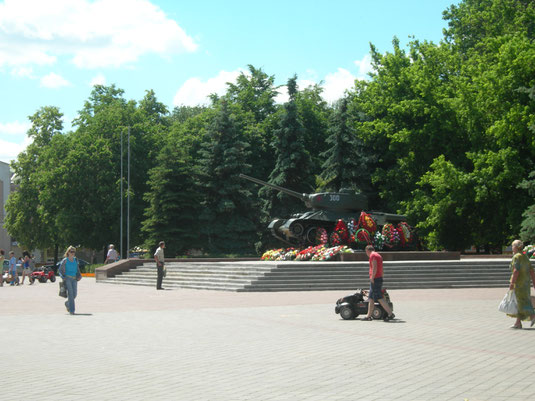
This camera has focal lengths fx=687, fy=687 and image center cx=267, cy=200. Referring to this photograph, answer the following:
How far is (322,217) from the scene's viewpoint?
32.9m

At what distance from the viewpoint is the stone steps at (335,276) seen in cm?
2380

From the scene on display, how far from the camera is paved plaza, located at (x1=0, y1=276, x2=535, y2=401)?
689 centimetres

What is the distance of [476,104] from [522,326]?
2779 cm

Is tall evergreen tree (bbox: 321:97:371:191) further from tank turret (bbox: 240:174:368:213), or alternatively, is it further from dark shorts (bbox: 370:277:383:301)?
dark shorts (bbox: 370:277:383:301)

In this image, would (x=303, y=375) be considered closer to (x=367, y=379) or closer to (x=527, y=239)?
(x=367, y=379)

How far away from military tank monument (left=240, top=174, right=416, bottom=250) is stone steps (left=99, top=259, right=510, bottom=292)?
492 cm

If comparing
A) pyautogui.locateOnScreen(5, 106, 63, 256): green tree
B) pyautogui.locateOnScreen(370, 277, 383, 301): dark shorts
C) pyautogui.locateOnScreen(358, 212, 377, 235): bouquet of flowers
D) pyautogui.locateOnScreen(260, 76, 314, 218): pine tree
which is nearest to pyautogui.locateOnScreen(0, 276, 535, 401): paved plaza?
pyautogui.locateOnScreen(370, 277, 383, 301): dark shorts

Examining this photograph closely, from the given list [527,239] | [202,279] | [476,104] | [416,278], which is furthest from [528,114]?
[202,279]

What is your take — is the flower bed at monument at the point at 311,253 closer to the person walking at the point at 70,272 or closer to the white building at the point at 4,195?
the person walking at the point at 70,272

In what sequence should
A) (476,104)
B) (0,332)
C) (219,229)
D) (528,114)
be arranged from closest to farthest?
1. (0,332)
2. (528,114)
3. (476,104)
4. (219,229)

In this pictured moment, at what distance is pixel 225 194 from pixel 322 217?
13732mm

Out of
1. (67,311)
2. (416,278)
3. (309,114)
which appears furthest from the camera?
(309,114)

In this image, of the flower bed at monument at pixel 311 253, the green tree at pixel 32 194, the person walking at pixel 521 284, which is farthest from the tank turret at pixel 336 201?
the green tree at pixel 32 194

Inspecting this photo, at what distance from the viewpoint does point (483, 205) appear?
38625 mm
